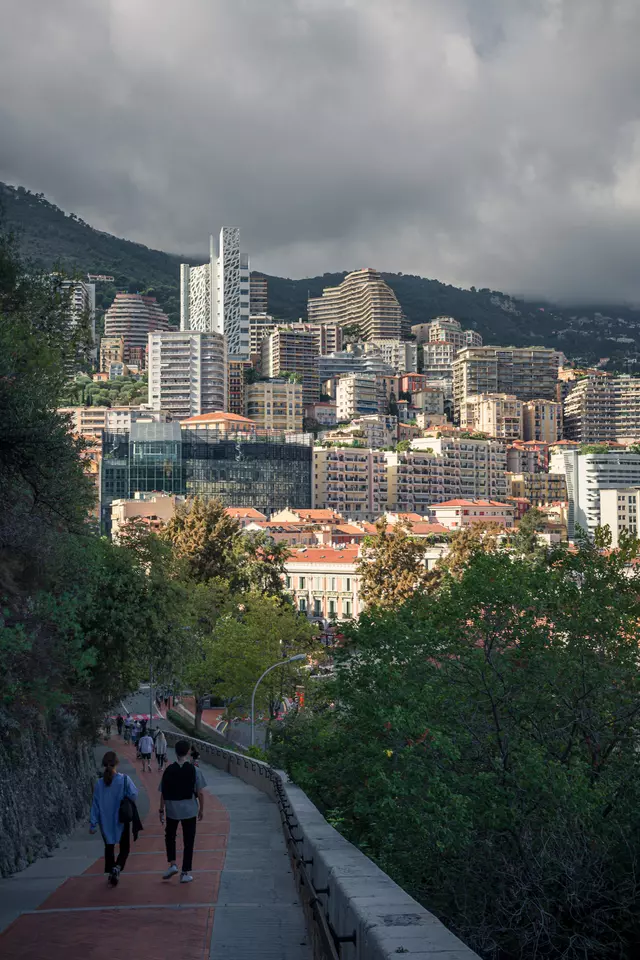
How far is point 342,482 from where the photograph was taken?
19575 cm

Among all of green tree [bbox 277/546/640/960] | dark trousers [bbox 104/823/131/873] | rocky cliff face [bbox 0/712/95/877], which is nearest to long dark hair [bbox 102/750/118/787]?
dark trousers [bbox 104/823/131/873]

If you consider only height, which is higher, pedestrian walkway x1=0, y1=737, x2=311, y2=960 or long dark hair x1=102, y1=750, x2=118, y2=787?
long dark hair x1=102, y1=750, x2=118, y2=787

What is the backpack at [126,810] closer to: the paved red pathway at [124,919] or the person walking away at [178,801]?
the person walking away at [178,801]

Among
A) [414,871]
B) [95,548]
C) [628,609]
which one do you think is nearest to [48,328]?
[95,548]

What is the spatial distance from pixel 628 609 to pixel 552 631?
1.33m

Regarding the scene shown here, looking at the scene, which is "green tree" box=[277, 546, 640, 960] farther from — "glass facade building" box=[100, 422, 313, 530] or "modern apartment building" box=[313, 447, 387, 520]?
"modern apartment building" box=[313, 447, 387, 520]

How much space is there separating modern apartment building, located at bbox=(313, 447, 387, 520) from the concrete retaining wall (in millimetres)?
183551

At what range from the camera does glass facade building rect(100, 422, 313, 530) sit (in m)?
158

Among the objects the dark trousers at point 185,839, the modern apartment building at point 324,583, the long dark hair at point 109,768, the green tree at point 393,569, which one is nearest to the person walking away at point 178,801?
the dark trousers at point 185,839

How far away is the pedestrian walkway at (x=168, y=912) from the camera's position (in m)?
8.48

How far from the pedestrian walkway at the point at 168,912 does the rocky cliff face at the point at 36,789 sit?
64 centimetres

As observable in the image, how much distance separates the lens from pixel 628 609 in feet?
61.4

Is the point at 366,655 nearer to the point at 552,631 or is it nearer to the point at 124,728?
the point at 552,631

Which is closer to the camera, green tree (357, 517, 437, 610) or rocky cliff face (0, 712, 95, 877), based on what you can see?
rocky cliff face (0, 712, 95, 877)
